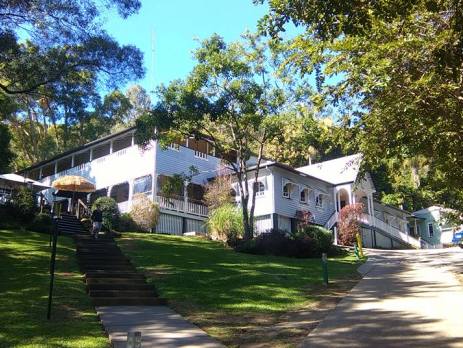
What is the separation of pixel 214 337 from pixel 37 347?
2.80 m

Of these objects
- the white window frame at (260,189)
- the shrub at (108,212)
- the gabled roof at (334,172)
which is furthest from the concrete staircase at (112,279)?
the gabled roof at (334,172)

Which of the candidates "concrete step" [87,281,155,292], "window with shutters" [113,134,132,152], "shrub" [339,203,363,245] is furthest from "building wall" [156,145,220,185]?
"concrete step" [87,281,155,292]

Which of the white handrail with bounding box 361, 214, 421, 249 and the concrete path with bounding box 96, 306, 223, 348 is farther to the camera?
the white handrail with bounding box 361, 214, 421, 249

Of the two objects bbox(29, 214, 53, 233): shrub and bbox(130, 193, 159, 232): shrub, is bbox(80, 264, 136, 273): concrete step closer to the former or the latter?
bbox(29, 214, 53, 233): shrub

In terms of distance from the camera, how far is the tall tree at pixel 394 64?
7.29 m

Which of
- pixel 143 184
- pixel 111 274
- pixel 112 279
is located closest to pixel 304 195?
pixel 143 184

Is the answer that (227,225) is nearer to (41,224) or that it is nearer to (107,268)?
(41,224)

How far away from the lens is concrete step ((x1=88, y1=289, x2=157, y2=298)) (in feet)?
40.8

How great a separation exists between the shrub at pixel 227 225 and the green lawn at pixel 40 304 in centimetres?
899

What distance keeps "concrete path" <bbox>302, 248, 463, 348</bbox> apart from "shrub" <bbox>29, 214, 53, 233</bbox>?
1469 cm

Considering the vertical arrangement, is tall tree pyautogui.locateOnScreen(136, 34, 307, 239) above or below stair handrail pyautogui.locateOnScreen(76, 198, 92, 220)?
above

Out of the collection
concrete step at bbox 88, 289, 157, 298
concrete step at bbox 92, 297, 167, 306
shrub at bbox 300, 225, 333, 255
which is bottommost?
concrete step at bbox 92, 297, 167, 306

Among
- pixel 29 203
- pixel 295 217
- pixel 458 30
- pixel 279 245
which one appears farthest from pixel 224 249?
pixel 458 30

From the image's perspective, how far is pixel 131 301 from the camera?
1230 cm
